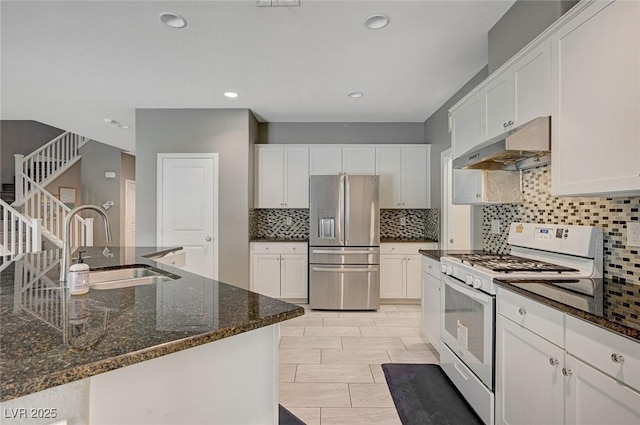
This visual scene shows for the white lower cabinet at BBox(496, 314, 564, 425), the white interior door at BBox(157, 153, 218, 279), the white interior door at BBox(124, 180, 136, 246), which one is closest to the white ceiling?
the white interior door at BBox(157, 153, 218, 279)

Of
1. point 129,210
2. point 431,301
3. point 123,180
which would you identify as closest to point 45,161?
point 123,180

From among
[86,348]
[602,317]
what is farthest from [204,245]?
[602,317]

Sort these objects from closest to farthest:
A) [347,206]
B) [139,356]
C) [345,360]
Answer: [139,356]
[345,360]
[347,206]

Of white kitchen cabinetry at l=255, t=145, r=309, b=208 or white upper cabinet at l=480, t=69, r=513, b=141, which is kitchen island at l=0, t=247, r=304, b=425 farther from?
white kitchen cabinetry at l=255, t=145, r=309, b=208

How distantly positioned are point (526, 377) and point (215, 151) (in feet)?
12.9

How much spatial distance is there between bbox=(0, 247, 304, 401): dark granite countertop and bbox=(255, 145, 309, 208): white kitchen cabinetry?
3.17 meters

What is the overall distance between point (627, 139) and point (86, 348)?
→ 77.3 inches

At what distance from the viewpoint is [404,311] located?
4.21m

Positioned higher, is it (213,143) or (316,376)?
(213,143)

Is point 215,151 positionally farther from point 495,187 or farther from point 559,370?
point 559,370

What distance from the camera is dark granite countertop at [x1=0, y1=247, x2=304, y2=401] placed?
27.0 inches

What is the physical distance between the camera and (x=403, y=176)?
465cm

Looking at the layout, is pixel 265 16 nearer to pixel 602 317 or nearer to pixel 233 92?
pixel 233 92

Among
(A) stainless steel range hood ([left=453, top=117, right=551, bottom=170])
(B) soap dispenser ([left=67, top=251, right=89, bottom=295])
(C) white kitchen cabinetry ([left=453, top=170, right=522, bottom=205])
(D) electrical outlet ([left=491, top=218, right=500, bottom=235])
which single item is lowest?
(B) soap dispenser ([left=67, top=251, right=89, bottom=295])
